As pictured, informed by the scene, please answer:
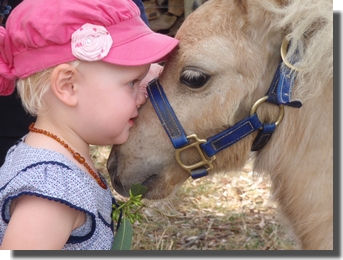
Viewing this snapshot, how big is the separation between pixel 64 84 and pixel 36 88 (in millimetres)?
108

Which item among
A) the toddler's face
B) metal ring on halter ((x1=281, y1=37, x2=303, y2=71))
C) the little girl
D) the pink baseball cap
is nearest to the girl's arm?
the little girl

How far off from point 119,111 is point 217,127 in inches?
16.0

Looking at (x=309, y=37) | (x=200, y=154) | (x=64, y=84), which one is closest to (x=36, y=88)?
(x=64, y=84)

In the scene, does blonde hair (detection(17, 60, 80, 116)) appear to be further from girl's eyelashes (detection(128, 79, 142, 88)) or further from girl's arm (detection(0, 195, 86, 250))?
girl's arm (detection(0, 195, 86, 250))

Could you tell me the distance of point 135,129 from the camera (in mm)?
2209

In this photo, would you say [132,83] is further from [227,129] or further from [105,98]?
[227,129]

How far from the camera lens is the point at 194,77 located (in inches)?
82.0

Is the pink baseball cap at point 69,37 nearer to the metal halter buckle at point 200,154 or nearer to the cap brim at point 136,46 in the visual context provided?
the cap brim at point 136,46

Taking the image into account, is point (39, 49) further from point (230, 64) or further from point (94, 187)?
point (230, 64)

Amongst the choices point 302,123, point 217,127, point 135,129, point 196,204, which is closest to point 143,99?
point 135,129

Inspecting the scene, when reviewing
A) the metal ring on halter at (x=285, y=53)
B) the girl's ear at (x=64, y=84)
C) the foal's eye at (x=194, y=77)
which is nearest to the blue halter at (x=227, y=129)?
the metal ring on halter at (x=285, y=53)

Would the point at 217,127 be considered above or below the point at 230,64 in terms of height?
below

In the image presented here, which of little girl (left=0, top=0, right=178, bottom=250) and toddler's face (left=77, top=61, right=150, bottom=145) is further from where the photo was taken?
toddler's face (left=77, top=61, right=150, bottom=145)

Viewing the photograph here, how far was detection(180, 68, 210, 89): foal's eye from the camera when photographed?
2075mm
